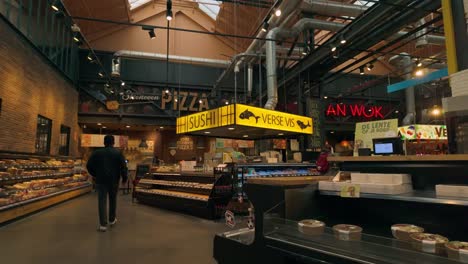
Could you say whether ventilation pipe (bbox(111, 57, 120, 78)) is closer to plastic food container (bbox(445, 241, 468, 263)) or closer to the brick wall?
the brick wall

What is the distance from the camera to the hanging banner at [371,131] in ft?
12.4

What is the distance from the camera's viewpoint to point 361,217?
226cm

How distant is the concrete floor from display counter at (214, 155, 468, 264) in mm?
1662

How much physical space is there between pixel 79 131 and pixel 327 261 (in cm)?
1454

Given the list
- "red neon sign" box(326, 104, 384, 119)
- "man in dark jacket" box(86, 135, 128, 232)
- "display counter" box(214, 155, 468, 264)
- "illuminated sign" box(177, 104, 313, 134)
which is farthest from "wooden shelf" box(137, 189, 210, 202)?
"red neon sign" box(326, 104, 384, 119)

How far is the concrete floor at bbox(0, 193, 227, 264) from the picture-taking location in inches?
140

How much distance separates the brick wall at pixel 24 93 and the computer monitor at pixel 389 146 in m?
8.02

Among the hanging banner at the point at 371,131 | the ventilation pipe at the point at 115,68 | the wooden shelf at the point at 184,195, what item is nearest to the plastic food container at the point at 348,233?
the hanging banner at the point at 371,131

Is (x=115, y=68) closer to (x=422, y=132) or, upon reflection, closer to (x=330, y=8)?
(x=330, y=8)

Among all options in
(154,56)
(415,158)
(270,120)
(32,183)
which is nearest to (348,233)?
(415,158)

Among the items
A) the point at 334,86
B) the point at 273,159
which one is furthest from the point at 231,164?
the point at 334,86

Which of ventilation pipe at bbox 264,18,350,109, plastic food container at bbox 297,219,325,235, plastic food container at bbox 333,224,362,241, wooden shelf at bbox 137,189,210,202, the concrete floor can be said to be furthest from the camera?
ventilation pipe at bbox 264,18,350,109

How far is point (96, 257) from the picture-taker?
357 centimetres

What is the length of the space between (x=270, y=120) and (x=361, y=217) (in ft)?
15.1
